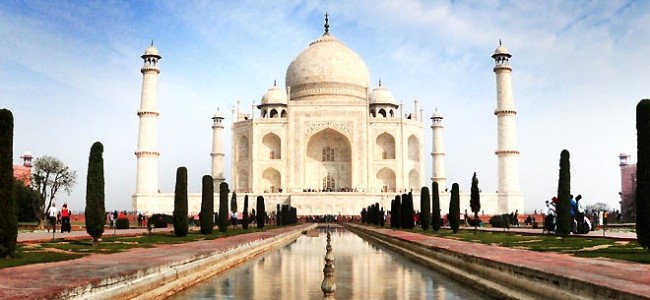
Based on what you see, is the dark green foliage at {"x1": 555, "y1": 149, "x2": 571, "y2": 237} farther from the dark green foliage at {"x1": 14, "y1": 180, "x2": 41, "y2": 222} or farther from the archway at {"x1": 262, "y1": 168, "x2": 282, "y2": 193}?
the archway at {"x1": 262, "y1": 168, "x2": 282, "y2": 193}

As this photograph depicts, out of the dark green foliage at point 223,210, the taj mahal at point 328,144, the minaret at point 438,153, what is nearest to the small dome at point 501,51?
the taj mahal at point 328,144

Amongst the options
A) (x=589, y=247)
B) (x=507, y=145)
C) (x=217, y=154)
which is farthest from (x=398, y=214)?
(x=217, y=154)

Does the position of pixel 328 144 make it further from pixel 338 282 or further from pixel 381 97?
pixel 338 282

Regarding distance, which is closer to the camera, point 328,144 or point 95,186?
point 95,186

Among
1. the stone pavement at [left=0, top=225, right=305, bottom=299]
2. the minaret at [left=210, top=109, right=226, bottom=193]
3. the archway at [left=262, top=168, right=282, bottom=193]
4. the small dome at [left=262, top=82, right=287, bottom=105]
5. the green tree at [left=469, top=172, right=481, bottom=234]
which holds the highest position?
the small dome at [left=262, top=82, right=287, bottom=105]

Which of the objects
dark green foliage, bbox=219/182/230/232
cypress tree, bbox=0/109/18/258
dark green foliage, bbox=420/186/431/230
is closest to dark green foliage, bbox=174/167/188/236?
dark green foliage, bbox=219/182/230/232

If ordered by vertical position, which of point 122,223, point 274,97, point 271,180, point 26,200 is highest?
point 274,97
